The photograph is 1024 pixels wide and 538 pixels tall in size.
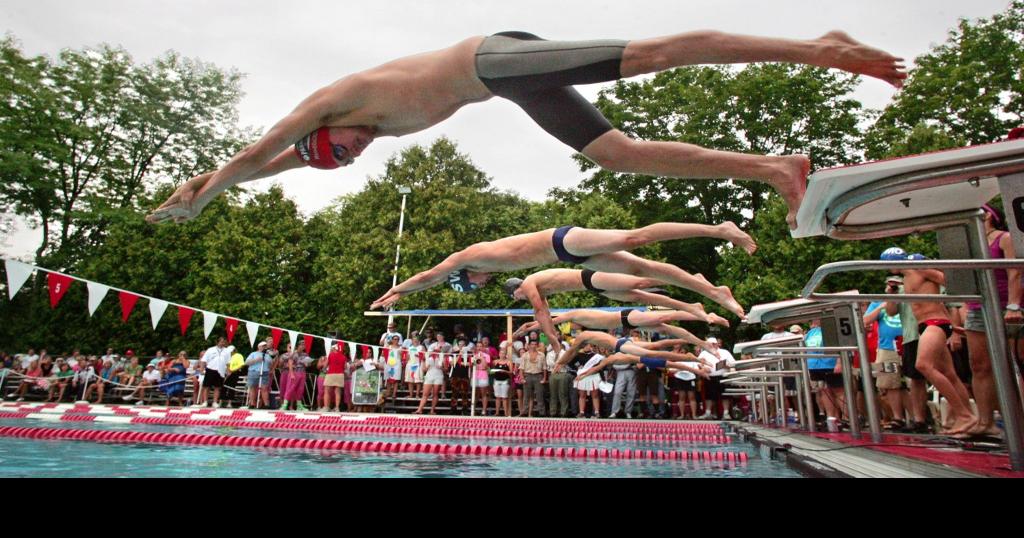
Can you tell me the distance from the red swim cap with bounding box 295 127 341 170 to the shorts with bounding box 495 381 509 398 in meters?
11.4

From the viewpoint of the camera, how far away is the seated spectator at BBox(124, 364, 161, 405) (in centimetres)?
1717

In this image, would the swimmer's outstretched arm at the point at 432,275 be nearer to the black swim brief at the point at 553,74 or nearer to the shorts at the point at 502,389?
the black swim brief at the point at 553,74

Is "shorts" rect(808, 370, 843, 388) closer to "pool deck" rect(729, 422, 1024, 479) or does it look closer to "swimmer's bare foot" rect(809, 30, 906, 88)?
"pool deck" rect(729, 422, 1024, 479)

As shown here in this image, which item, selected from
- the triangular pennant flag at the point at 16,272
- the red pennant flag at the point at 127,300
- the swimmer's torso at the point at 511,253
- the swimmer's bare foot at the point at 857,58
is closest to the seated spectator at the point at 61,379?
the red pennant flag at the point at 127,300

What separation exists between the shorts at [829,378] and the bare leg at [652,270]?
9.73 feet

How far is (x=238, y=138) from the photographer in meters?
8.94

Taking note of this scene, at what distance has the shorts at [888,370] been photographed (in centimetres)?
704

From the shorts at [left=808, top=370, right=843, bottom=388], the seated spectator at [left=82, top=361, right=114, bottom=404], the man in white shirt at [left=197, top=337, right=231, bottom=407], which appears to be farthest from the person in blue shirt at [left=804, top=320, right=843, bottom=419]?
the seated spectator at [left=82, top=361, right=114, bottom=404]

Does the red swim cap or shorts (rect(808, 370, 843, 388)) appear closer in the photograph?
the red swim cap
